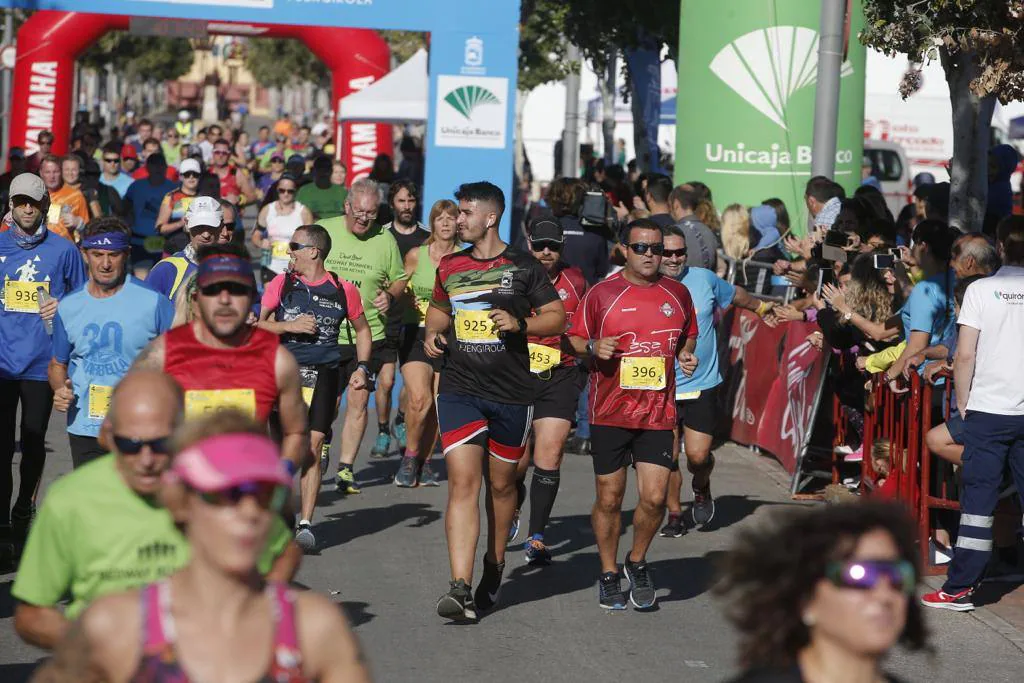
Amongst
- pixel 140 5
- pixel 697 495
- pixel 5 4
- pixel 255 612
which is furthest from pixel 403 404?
pixel 255 612

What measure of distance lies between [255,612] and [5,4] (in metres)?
13.6

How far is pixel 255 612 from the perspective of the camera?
310cm

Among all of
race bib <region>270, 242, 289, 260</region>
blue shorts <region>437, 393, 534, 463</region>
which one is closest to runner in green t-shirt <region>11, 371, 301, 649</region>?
blue shorts <region>437, 393, 534, 463</region>

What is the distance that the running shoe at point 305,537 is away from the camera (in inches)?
353

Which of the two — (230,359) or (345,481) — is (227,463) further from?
(345,481)

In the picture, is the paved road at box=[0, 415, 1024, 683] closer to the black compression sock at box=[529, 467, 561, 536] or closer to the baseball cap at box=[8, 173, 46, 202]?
the black compression sock at box=[529, 467, 561, 536]

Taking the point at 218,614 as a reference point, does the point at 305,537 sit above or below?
below

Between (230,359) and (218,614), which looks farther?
(230,359)

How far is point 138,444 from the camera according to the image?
3.91m

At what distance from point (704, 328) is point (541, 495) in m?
1.72

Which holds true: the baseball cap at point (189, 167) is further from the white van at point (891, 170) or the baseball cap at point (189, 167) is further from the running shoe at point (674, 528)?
the white van at point (891, 170)

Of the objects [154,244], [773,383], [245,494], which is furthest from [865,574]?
[154,244]

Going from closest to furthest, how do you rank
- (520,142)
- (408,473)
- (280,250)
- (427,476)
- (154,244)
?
(408,473)
(427,476)
(280,250)
(154,244)
(520,142)

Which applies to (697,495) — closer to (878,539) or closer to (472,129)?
(472,129)
